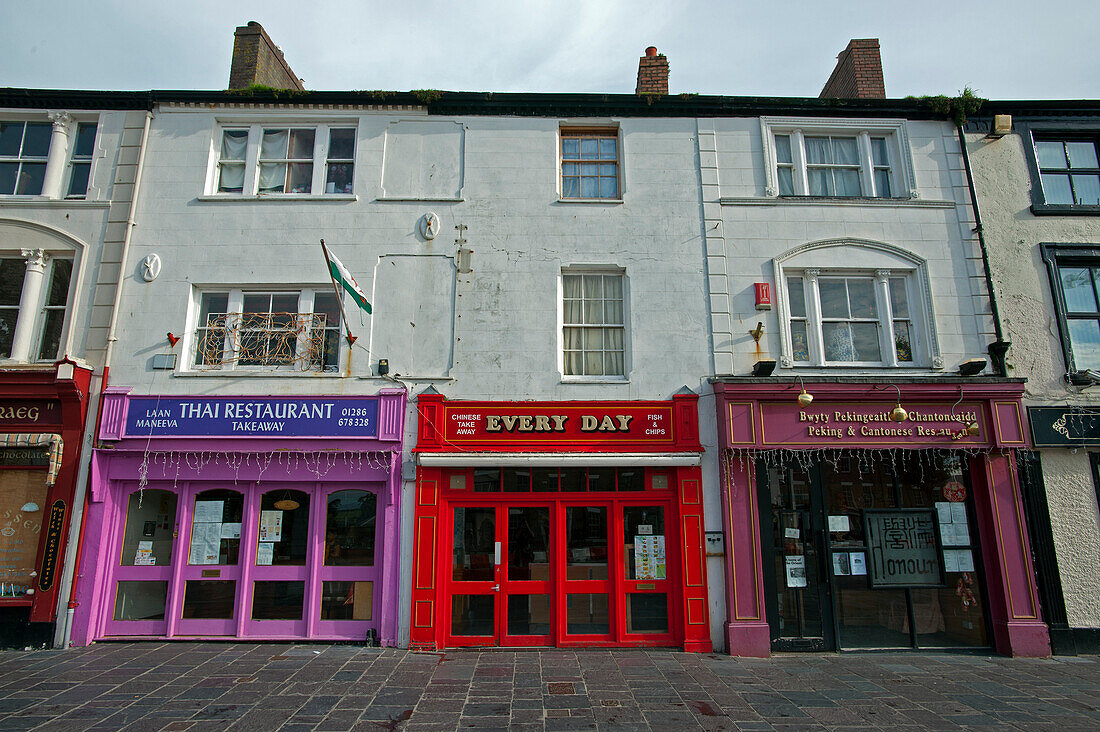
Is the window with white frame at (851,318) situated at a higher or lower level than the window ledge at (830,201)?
lower

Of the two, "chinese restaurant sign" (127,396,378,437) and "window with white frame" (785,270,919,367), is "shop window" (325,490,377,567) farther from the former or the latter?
"window with white frame" (785,270,919,367)

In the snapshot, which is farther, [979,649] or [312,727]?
[979,649]

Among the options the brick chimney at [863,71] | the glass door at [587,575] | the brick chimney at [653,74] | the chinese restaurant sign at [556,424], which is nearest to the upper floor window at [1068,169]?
the brick chimney at [863,71]

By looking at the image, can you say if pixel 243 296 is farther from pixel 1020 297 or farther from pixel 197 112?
pixel 1020 297

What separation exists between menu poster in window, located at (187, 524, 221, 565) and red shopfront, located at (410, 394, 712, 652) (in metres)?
3.22

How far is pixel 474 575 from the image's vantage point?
8945 millimetres

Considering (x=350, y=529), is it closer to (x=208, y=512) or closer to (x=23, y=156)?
(x=208, y=512)

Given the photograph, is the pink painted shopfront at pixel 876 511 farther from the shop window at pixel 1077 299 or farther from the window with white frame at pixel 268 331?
the window with white frame at pixel 268 331

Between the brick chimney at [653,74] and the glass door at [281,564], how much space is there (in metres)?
9.63

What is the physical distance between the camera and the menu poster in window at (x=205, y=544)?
9008 millimetres

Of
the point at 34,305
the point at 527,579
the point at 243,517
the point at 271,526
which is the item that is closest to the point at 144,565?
the point at 243,517

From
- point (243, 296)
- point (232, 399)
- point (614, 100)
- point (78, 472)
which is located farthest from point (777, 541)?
point (78, 472)

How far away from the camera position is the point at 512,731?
5.98m

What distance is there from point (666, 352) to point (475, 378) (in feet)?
10.5
